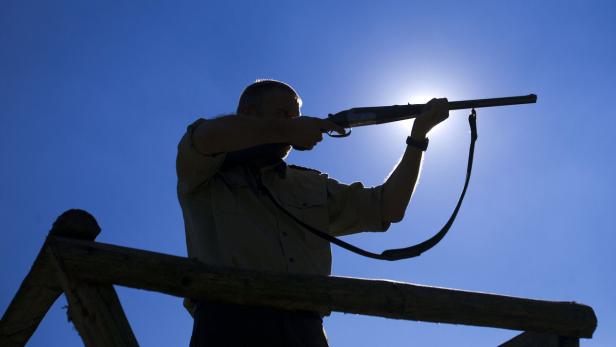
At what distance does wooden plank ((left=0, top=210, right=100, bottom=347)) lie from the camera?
12.9 ft

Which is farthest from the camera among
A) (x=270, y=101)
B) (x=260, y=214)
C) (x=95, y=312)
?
(x=270, y=101)

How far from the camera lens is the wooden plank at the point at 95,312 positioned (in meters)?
3.58

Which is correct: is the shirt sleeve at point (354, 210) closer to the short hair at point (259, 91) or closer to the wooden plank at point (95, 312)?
the short hair at point (259, 91)

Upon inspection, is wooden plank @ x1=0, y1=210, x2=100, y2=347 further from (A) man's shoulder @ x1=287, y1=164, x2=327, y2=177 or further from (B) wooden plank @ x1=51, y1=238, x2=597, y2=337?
(A) man's shoulder @ x1=287, y1=164, x2=327, y2=177

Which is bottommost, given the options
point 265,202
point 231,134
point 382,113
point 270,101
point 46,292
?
point 46,292

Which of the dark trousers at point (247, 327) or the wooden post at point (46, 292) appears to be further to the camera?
the dark trousers at point (247, 327)

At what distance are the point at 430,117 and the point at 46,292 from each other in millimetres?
3289

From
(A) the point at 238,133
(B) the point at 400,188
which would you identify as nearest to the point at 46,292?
(A) the point at 238,133

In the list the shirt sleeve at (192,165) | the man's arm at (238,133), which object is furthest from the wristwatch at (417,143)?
the shirt sleeve at (192,165)

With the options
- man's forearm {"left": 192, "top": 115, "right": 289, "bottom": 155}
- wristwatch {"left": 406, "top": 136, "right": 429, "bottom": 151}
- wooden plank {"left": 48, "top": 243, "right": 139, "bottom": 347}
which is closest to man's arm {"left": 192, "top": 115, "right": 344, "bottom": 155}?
man's forearm {"left": 192, "top": 115, "right": 289, "bottom": 155}

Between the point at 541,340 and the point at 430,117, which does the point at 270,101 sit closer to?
the point at 430,117

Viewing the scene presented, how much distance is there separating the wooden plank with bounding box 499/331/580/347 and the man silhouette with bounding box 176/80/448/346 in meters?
1.13

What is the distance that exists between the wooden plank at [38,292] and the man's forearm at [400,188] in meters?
2.31

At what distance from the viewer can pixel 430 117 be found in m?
6.07
